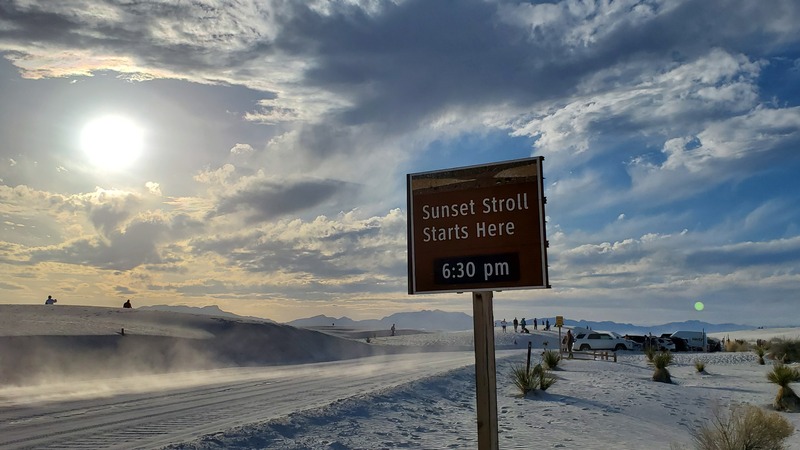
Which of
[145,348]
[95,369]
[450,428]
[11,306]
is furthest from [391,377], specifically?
[11,306]

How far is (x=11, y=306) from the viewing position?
145 ft

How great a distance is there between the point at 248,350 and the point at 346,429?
29648mm

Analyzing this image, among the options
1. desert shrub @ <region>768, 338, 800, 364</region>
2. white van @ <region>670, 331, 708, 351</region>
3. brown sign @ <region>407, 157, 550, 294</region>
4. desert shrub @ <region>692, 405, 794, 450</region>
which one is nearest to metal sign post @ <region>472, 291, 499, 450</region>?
brown sign @ <region>407, 157, 550, 294</region>

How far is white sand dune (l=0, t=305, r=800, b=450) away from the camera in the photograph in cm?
1265

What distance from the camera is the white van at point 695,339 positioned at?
50.6m

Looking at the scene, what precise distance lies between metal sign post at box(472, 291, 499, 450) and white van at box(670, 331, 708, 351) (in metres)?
48.2

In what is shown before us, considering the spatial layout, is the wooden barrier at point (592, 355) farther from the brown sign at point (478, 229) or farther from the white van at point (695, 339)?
the brown sign at point (478, 229)

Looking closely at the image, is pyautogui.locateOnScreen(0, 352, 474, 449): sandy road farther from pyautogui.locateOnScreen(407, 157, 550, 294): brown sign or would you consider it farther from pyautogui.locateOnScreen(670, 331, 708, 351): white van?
pyautogui.locateOnScreen(670, 331, 708, 351): white van

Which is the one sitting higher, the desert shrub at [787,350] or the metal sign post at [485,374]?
the metal sign post at [485,374]

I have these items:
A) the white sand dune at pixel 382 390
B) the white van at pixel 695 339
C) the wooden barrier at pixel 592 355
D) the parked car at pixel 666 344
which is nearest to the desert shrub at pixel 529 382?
the white sand dune at pixel 382 390

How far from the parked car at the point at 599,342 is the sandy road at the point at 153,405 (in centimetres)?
2396

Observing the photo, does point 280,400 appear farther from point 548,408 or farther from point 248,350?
point 248,350

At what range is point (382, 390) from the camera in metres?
17.7

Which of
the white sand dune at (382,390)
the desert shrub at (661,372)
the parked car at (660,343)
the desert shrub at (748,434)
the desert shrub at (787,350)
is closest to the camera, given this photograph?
the desert shrub at (748,434)
